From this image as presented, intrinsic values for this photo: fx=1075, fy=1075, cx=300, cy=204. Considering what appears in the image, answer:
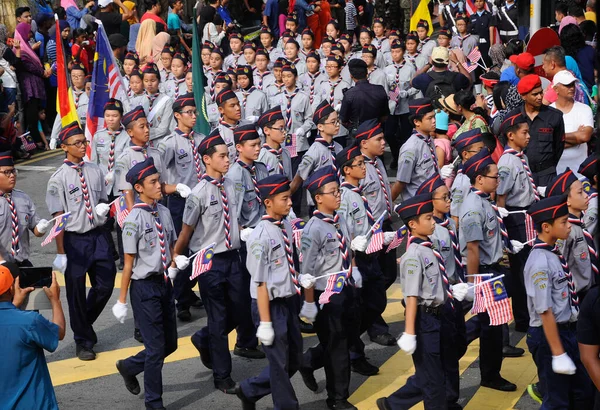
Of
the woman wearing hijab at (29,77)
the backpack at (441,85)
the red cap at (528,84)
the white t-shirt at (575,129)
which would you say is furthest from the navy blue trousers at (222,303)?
the woman wearing hijab at (29,77)

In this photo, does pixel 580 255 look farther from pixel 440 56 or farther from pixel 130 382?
pixel 440 56

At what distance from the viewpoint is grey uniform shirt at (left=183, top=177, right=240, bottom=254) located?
984 centimetres

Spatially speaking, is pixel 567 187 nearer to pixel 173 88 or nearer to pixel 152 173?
pixel 152 173

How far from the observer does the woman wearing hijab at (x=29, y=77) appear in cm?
2055

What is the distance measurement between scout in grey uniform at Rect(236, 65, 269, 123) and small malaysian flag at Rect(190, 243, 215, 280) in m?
5.60

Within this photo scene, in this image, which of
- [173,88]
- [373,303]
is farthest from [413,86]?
[373,303]

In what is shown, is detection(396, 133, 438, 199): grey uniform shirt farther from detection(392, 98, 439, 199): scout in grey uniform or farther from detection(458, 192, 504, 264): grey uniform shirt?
detection(458, 192, 504, 264): grey uniform shirt

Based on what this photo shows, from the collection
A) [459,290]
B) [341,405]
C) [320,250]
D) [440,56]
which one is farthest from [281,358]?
[440,56]

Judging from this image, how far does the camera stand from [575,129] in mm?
12008

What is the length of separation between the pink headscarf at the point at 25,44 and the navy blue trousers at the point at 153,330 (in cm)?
1239

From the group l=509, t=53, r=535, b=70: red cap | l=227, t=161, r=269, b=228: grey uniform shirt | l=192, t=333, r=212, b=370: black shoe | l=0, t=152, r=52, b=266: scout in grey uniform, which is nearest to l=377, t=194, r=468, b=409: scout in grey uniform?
l=192, t=333, r=212, b=370: black shoe

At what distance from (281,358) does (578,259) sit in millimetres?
2479

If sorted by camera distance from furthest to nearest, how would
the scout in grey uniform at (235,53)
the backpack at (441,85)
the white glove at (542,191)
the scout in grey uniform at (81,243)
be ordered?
1. the scout in grey uniform at (235,53)
2. the backpack at (441,85)
3. the white glove at (542,191)
4. the scout in grey uniform at (81,243)

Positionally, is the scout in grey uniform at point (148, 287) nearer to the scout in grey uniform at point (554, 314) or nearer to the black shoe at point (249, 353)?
the black shoe at point (249, 353)
